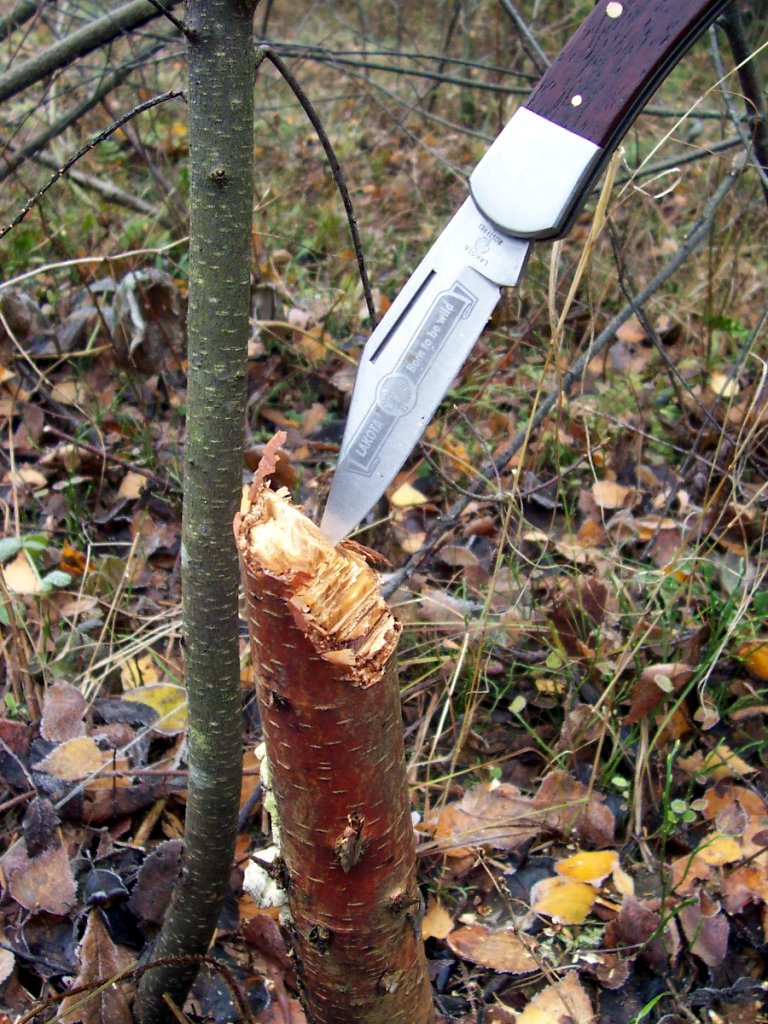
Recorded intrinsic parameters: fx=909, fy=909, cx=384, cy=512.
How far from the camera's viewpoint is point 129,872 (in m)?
1.71

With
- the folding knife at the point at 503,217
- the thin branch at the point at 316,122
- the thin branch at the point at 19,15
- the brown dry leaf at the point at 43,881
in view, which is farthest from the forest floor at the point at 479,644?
the thin branch at the point at 19,15

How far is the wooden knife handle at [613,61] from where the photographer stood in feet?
4.18

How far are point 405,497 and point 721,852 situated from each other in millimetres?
1268

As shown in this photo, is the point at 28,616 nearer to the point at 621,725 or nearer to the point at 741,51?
the point at 621,725

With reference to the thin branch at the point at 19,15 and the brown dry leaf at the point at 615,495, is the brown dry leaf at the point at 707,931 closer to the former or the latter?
the brown dry leaf at the point at 615,495

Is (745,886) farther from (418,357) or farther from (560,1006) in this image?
(418,357)

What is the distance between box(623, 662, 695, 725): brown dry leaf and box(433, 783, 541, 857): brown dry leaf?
30cm

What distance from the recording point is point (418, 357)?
136 centimetres

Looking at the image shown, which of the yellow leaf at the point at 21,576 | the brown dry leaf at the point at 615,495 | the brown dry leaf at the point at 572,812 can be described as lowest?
the yellow leaf at the point at 21,576

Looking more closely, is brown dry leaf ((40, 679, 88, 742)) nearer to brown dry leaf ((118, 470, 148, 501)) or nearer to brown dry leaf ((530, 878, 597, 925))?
brown dry leaf ((118, 470, 148, 501))

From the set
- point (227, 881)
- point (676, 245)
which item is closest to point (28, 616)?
point (227, 881)

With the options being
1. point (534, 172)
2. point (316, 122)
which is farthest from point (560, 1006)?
point (316, 122)

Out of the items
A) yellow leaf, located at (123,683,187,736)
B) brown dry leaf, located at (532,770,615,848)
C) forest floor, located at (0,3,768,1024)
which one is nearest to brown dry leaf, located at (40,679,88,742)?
forest floor, located at (0,3,768,1024)

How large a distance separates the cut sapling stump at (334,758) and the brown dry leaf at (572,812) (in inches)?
22.9
